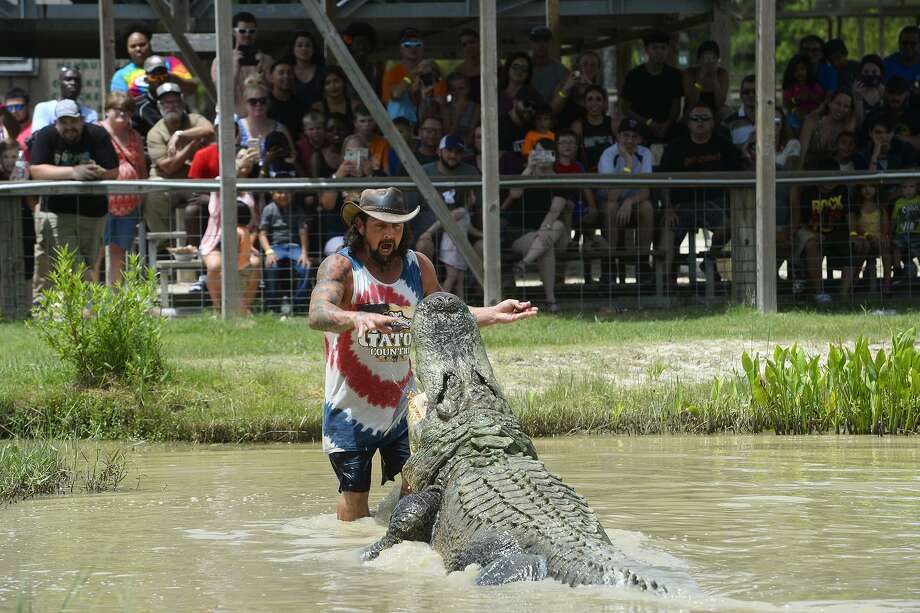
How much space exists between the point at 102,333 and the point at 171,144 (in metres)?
4.66

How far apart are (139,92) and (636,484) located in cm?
871

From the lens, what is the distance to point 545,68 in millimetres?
15688

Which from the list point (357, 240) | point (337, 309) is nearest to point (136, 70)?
point (357, 240)

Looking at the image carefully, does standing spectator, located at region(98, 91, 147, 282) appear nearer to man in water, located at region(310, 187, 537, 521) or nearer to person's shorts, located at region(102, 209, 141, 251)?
person's shorts, located at region(102, 209, 141, 251)

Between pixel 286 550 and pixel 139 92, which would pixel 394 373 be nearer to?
pixel 286 550

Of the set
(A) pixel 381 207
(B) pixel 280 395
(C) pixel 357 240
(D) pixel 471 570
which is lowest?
(D) pixel 471 570

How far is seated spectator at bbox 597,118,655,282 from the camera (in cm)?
1388

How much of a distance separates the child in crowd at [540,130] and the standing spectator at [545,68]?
3.17 ft

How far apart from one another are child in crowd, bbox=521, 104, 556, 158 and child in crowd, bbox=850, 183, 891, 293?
9.97ft

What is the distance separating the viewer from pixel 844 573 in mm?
5746

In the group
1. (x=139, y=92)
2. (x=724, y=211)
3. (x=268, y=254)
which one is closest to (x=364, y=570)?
(x=268, y=254)

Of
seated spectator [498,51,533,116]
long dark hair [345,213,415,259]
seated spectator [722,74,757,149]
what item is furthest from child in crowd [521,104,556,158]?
long dark hair [345,213,415,259]

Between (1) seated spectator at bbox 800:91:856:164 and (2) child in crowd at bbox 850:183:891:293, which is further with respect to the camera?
(1) seated spectator at bbox 800:91:856:164

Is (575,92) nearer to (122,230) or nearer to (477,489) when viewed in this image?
(122,230)
